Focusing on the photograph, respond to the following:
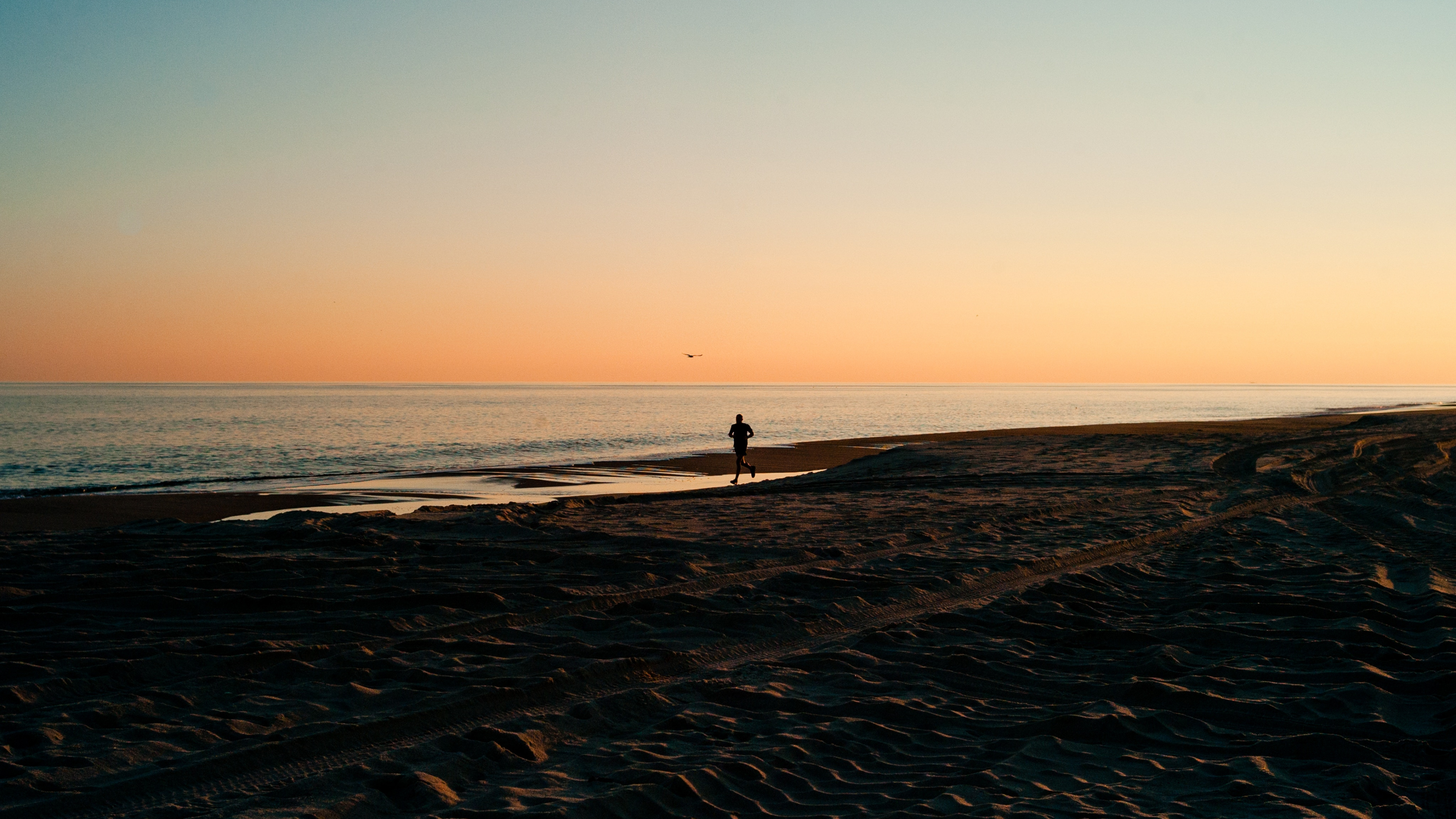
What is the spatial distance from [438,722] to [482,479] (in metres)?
21.9

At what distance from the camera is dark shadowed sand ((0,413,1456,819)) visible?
4.45 m

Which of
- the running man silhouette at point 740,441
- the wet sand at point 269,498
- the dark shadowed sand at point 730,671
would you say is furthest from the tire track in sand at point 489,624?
the running man silhouette at point 740,441

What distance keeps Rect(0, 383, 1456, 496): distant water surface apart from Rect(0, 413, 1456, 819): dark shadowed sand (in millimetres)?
19295

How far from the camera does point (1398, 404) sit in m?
102

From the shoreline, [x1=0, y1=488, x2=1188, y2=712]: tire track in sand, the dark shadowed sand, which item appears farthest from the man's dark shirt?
[x1=0, y1=488, x2=1188, y2=712]: tire track in sand

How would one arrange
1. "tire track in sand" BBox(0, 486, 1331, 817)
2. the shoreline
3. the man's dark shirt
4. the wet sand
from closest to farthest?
"tire track in sand" BBox(0, 486, 1331, 817)
the wet sand
the shoreline
the man's dark shirt

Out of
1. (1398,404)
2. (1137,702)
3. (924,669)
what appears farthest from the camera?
(1398,404)

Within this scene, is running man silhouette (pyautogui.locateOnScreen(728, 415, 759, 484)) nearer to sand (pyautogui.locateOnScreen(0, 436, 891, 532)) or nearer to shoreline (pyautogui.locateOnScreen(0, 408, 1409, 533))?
shoreline (pyautogui.locateOnScreen(0, 408, 1409, 533))

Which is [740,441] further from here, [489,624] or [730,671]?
[730,671]

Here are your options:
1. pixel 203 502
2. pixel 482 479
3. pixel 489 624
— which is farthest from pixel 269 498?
pixel 489 624

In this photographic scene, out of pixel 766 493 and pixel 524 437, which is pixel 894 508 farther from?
pixel 524 437

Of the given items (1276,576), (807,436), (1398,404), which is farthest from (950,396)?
(1276,576)

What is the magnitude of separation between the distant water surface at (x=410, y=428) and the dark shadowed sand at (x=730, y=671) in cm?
1929

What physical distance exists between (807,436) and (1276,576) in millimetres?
43054
